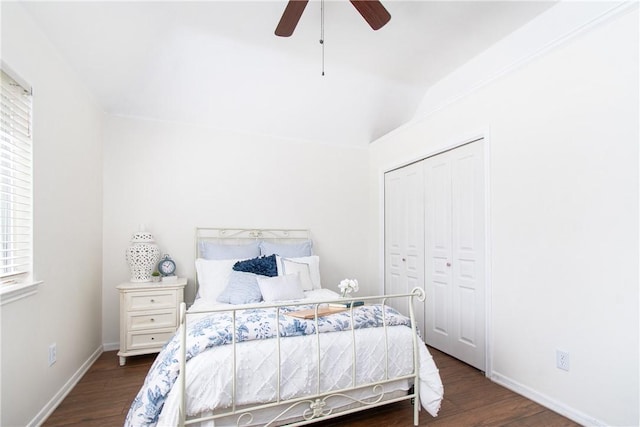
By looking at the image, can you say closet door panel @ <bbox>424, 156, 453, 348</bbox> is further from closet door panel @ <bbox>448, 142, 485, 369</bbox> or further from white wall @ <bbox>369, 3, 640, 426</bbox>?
white wall @ <bbox>369, 3, 640, 426</bbox>

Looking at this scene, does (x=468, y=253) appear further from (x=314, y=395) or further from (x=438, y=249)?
(x=314, y=395)

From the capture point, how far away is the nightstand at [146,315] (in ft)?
9.56

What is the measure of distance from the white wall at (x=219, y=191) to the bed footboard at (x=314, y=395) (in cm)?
198

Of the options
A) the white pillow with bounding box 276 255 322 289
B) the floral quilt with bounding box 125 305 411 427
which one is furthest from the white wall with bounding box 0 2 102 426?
the white pillow with bounding box 276 255 322 289

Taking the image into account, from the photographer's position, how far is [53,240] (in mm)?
2213

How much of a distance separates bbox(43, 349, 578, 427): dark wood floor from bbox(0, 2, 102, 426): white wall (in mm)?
161

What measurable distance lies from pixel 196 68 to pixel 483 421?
3644 millimetres

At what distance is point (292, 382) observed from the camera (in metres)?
1.76

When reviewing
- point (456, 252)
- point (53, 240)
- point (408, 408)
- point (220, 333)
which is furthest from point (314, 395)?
point (53, 240)

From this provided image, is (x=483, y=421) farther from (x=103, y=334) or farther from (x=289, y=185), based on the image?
(x=103, y=334)

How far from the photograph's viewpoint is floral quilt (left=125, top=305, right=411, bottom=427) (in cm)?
158

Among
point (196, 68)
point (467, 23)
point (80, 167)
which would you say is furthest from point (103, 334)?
point (467, 23)

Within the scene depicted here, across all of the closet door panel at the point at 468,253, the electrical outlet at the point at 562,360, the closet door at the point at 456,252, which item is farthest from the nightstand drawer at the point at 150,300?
the electrical outlet at the point at 562,360

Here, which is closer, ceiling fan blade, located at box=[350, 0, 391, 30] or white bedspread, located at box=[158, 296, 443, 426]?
white bedspread, located at box=[158, 296, 443, 426]
